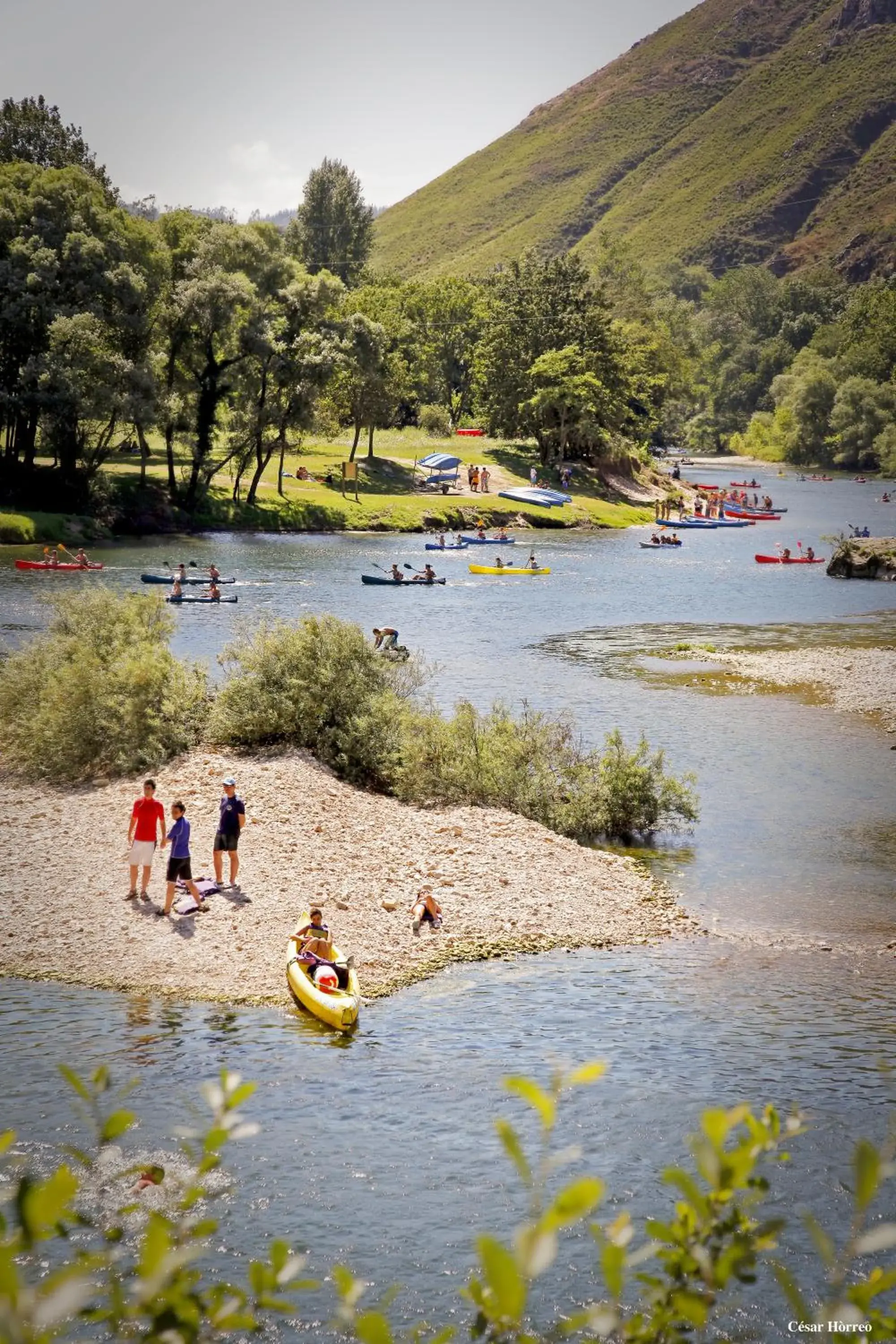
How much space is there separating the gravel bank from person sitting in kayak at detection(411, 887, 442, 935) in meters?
0.20

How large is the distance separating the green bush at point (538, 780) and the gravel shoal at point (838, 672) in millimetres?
13490

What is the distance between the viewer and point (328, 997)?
21.9m

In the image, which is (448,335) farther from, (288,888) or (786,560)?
(288,888)

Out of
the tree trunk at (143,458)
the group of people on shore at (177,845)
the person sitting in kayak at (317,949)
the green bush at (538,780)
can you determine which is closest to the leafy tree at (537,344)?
the tree trunk at (143,458)

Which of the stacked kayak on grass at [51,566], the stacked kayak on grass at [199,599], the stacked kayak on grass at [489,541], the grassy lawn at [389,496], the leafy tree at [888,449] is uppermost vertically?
the leafy tree at [888,449]

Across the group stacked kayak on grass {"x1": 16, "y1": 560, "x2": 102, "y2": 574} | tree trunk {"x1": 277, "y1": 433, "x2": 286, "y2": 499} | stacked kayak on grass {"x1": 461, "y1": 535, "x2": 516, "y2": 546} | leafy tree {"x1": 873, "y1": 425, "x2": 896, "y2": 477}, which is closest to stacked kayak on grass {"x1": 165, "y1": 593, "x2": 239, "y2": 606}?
stacked kayak on grass {"x1": 16, "y1": 560, "x2": 102, "y2": 574}

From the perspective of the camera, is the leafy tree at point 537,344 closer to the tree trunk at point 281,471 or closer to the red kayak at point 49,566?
the tree trunk at point 281,471

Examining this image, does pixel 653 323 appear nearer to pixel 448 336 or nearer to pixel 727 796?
pixel 448 336

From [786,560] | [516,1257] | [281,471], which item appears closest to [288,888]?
[516,1257]

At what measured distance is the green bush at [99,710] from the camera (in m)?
34.1

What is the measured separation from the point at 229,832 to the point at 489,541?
236 ft

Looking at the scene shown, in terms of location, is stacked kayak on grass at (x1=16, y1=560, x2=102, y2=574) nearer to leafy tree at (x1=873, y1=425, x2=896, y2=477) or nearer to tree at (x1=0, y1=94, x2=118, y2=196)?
tree at (x1=0, y1=94, x2=118, y2=196)

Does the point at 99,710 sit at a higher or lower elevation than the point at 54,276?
lower

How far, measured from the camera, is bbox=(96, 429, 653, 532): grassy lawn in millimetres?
96688
